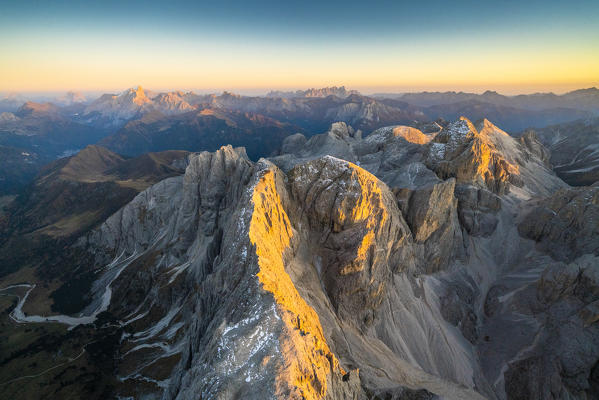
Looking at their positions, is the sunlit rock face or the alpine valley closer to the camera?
the sunlit rock face

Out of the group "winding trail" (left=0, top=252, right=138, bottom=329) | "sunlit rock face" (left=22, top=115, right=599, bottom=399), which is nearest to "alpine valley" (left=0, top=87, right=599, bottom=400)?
"sunlit rock face" (left=22, top=115, right=599, bottom=399)

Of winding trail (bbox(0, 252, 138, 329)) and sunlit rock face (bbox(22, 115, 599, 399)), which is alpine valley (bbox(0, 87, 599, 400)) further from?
winding trail (bbox(0, 252, 138, 329))

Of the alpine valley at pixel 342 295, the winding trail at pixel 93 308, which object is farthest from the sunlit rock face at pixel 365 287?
the winding trail at pixel 93 308

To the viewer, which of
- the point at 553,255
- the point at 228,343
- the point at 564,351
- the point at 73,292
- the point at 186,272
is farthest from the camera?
the point at 73,292

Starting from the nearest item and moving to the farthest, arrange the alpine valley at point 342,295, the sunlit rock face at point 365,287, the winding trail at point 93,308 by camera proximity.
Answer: the sunlit rock face at point 365,287
the alpine valley at point 342,295
the winding trail at point 93,308

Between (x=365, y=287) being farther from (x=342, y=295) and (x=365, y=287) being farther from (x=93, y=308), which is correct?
(x=93, y=308)

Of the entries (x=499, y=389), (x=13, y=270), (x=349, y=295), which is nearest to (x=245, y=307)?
(x=349, y=295)

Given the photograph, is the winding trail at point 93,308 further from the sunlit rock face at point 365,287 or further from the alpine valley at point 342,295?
the sunlit rock face at point 365,287

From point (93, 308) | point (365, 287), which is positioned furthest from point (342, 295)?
point (93, 308)

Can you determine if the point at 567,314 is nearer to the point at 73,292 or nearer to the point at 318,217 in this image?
the point at 318,217
